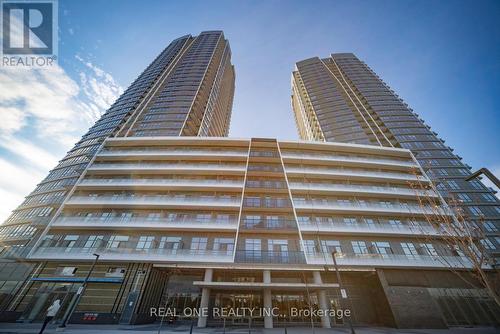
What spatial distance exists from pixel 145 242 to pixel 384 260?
1028 inches

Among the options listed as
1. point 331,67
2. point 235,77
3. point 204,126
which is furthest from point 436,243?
point 235,77

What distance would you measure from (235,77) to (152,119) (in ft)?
253

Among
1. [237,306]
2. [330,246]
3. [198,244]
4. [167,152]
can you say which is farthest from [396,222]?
[167,152]

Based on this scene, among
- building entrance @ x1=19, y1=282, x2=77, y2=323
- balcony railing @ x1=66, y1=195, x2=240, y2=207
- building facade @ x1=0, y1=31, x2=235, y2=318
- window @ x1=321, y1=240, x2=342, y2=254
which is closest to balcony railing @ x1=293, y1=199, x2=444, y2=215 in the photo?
window @ x1=321, y1=240, x2=342, y2=254

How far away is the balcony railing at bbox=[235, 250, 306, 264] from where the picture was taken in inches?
819

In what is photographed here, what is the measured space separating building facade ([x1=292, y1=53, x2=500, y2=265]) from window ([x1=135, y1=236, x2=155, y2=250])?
4000cm

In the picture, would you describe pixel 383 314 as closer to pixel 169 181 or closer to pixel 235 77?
pixel 169 181

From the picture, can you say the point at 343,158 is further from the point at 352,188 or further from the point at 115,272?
the point at 115,272

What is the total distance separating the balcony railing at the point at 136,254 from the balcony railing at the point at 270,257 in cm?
145

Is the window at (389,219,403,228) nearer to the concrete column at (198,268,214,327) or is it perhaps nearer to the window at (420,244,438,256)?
the window at (420,244,438,256)

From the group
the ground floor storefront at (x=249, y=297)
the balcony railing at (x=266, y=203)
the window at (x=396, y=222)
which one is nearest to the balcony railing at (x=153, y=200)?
the balcony railing at (x=266, y=203)

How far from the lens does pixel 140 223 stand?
2220 cm

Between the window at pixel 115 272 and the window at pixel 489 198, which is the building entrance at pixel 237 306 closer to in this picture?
the window at pixel 115 272

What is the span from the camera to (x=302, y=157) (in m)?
29.2
